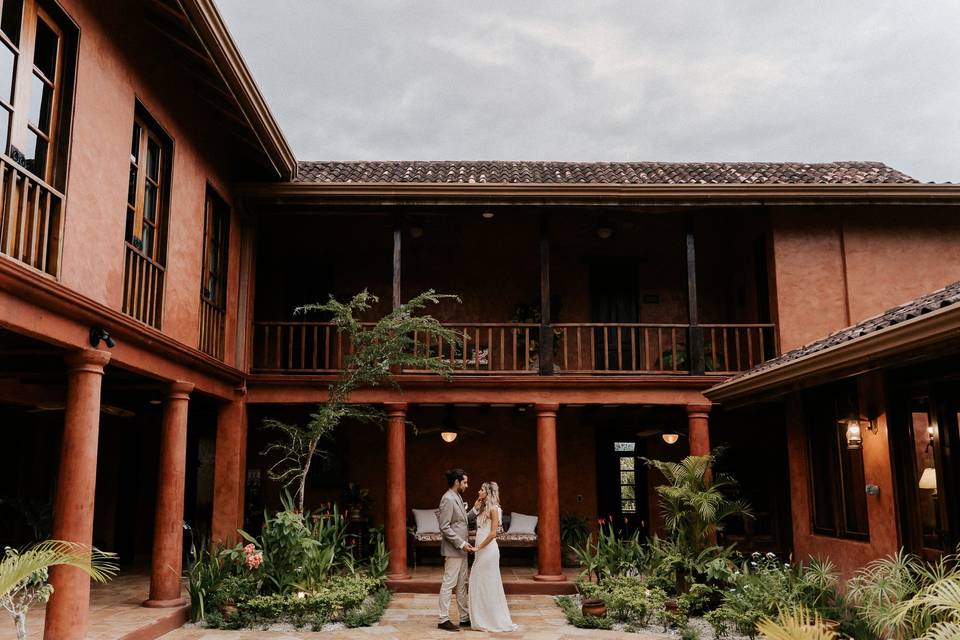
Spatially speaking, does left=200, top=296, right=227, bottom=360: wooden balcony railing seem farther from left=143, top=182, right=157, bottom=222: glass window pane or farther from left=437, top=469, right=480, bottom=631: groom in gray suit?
left=437, top=469, right=480, bottom=631: groom in gray suit

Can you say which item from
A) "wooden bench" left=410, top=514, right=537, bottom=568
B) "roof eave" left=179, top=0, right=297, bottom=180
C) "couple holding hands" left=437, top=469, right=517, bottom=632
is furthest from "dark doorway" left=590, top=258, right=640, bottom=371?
"couple holding hands" left=437, top=469, right=517, bottom=632

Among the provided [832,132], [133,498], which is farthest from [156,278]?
[832,132]

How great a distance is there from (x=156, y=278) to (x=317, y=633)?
438 centimetres

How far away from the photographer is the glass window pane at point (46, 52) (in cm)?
676

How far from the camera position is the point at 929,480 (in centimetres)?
785

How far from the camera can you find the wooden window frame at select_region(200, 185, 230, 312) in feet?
35.3

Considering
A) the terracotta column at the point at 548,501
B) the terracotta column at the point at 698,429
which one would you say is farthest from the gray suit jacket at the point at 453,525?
the terracotta column at the point at 698,429

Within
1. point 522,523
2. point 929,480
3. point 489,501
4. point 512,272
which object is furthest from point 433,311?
point 929,480

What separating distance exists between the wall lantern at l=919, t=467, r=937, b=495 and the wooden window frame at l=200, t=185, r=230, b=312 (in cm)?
869

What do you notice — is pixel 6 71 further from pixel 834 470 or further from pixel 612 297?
pixel 612 297

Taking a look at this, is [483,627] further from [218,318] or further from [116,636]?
[218,318]

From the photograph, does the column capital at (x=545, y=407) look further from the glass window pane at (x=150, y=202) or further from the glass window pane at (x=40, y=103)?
the glass window pane at (x=40, y=103)

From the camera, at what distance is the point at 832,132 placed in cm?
5184

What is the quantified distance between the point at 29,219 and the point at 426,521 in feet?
30.2
